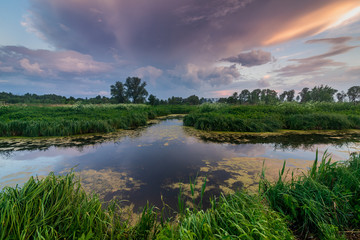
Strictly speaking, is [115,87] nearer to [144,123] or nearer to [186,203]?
[144,123]

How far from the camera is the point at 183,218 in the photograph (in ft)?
5.69

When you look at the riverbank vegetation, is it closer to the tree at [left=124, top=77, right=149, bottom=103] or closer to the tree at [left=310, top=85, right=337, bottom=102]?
the tree at [left=310, top=85, right=337, bottom=102]

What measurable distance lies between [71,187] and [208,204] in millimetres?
2243

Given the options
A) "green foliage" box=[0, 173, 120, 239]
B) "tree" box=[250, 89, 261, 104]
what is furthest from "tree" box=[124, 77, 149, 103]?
"green foliage" box=[0, 173, 120, 239]

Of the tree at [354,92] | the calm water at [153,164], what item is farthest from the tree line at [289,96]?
the calm water at [153,164]

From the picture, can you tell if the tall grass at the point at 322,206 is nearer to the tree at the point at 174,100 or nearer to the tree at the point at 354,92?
the tree at the point at 174,100

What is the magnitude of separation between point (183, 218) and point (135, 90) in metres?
48.3

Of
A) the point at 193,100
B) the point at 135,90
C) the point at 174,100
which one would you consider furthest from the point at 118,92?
the point at 193,100

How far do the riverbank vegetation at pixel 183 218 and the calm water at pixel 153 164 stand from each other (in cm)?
94

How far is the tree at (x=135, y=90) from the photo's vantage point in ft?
151

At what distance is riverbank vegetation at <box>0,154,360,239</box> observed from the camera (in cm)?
128

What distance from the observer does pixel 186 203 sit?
2.54 metres

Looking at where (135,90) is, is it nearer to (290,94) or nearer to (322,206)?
(322,206)

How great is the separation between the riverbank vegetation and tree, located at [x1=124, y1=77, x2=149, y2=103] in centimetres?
4718
